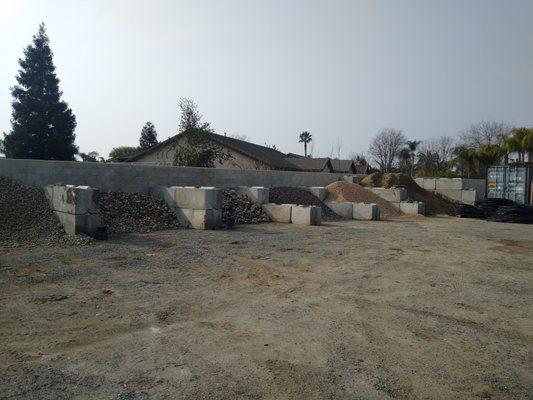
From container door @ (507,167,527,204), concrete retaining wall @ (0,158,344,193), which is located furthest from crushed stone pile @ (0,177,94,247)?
container door @ (507,167,527,204)

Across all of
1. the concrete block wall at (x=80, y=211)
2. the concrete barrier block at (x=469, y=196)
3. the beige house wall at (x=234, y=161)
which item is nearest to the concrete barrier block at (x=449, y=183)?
the concrete barrier block at (x=469, y=196)

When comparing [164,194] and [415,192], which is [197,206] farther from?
[415,192]

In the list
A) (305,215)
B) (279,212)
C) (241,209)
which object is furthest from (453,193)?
(241,209)

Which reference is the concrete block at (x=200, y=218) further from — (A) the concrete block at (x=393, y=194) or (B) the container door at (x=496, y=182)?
(B) the container door at (x=496, y=182)

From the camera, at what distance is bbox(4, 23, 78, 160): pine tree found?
3275 centimetres

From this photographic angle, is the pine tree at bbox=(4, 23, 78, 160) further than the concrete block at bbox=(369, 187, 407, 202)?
Yes

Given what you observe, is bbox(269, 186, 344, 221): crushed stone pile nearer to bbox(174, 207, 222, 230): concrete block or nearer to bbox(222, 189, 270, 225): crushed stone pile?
bbox(222, 189, 270, 225): crushed stone pile

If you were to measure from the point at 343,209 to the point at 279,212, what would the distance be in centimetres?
388

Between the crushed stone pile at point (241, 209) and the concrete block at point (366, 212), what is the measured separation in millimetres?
4439

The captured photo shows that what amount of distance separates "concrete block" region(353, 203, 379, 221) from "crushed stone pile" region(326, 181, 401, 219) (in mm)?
1422

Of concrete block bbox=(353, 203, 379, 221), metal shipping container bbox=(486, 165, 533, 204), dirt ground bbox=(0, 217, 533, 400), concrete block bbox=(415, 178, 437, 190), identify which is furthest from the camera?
concrete block bbox=(415, 178, 437, 190)

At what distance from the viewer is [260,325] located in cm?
436

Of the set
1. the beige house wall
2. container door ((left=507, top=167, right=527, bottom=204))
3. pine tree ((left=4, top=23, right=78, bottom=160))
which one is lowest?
container door ((left=507, top=167, right=527, bottom=204))

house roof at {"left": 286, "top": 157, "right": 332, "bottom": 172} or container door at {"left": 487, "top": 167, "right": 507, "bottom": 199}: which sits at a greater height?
house roof at {"left": 286, "top": 157, "right": 332, "bottom": 172}
